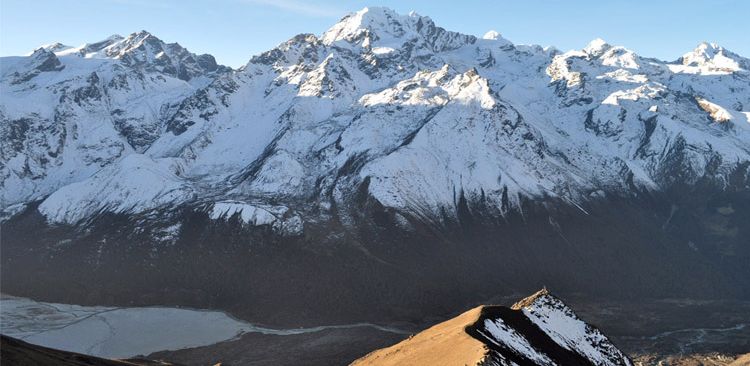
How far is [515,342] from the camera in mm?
81875

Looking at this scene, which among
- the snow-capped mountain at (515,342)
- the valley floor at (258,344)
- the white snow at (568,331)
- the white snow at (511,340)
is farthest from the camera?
the valley floor at (258,344)

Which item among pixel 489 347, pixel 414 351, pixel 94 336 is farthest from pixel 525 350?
pixel 94 336

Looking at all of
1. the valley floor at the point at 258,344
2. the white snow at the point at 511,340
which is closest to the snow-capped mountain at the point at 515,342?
the white snow at the point at 511,340

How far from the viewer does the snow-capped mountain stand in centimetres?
7449

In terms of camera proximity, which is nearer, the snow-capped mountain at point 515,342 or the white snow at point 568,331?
the snow-capped mountain at point 515,342

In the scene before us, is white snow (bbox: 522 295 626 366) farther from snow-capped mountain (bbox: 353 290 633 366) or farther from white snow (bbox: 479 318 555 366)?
white snow (bbox: 479 318 555 366)

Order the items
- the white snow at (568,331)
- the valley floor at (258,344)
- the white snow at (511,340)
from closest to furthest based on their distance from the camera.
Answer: the white snow at (511,340) < the white snow at (568,331) < the valley floor at (258,344)

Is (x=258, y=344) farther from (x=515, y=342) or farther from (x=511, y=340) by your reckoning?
(x=515, y=342)

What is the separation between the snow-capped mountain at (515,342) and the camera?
74.5m

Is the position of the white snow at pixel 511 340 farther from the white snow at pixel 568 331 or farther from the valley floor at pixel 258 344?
the valley floor at pixel 258 344

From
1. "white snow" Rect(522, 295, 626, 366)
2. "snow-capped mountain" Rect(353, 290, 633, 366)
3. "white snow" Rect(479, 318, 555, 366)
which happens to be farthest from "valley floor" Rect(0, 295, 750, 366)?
"white snow" Rect(479, 318, 555, 366)

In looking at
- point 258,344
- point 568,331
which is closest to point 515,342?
point 568,331

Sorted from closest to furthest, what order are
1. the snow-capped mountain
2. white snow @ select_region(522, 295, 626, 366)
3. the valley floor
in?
the snow-capped mountain, white snow @ select_region(522, 295, 626, 366), the valley floor

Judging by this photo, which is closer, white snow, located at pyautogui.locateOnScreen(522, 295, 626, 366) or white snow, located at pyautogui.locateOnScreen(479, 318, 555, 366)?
white snow, located at pyautogui.locateOnScreen(479, 318, 555, 366)
